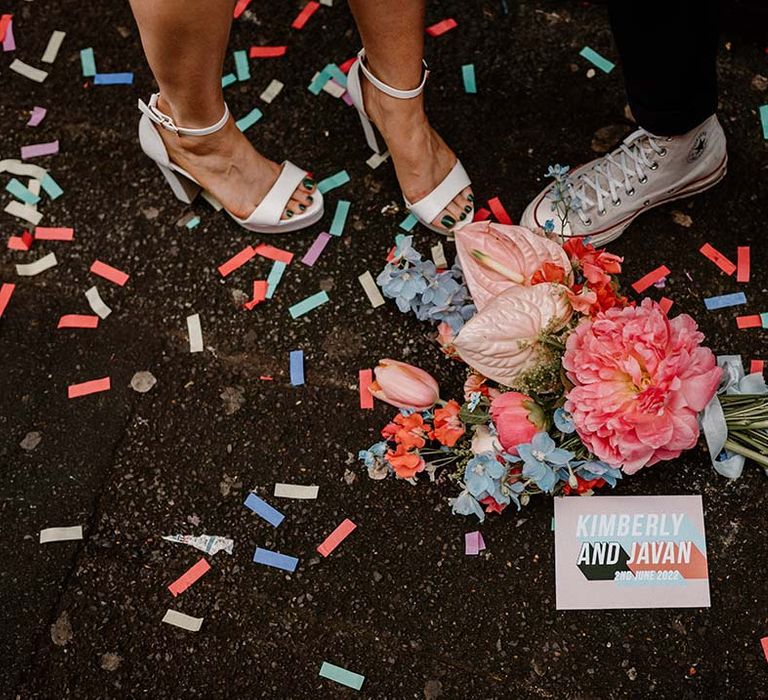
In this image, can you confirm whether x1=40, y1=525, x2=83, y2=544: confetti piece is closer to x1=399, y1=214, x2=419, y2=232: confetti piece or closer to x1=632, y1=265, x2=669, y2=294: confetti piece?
x1=399, y1=214, x2=419, y2=232: confetti piece

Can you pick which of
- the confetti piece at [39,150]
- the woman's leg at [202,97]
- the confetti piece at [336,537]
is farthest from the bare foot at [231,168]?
the confetti piece at [336,537]

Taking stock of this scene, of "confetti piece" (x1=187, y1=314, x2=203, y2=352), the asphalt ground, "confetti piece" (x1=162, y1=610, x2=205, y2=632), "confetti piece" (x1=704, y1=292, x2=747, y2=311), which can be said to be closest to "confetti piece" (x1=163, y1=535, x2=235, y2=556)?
the asphalt ground

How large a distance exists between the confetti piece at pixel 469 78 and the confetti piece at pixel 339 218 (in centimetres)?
40

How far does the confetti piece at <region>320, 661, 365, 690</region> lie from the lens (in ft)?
4.58

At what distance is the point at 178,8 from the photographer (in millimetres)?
1172

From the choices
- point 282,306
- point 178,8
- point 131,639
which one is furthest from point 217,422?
point 178,8

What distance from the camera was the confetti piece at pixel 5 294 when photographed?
172cm

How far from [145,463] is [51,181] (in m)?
0.72

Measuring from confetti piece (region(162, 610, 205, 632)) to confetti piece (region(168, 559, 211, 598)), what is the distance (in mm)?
33

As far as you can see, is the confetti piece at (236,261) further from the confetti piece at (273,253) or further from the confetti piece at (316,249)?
the confetti piece at (316,249)

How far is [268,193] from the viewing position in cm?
164

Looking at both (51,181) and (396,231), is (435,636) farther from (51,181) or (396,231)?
(51,181)

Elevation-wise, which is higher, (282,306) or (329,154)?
(329,154)

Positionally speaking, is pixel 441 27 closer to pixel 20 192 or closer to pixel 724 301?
pixel 724 301
